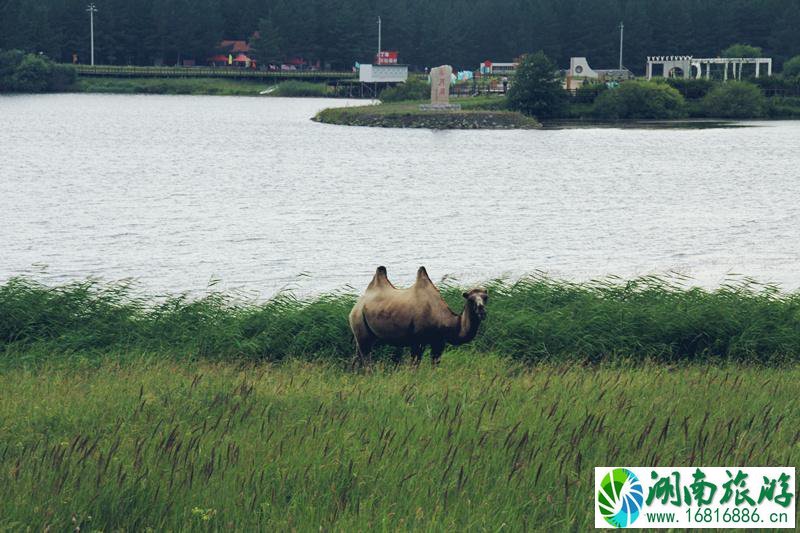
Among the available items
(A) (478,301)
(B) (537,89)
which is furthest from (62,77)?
(A) (478,301)

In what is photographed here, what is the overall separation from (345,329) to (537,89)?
112m

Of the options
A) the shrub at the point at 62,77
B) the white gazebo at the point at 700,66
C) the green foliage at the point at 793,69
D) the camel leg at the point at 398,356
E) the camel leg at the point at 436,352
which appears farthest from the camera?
the shrub at the point at 62,77

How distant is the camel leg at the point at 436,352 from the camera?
1251cm

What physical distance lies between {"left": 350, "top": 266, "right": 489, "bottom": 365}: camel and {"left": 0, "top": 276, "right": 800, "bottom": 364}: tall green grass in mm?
2506

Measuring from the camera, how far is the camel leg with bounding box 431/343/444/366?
41.0ft

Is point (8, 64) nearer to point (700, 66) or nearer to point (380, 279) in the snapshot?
point (700, 66)

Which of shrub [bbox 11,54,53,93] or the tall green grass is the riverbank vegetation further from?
the tall green grass

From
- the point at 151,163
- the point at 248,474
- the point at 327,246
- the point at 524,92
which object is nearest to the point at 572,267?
the point at 327,246

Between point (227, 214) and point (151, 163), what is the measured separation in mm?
30514

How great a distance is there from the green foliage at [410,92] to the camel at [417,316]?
13760 centimetres

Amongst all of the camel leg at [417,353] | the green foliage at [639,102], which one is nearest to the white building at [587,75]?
the green foliage at [639,102]

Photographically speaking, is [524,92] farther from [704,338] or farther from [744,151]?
[704,338]

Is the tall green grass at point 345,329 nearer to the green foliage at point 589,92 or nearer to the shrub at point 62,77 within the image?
the green foliage at point 589,92

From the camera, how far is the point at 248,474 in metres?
7.34
